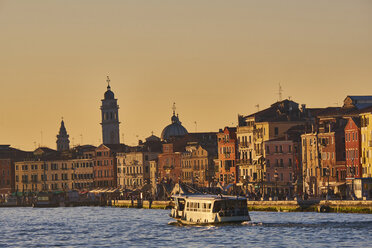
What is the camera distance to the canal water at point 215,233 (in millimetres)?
80625

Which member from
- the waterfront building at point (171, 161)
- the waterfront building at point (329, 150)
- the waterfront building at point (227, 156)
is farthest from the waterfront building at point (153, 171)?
the waterfront building at point (329, 150)

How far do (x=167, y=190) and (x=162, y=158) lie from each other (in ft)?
90.0

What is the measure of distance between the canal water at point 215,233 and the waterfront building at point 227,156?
1973 inches

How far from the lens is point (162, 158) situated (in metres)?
191

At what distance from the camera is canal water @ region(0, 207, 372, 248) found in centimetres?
8062

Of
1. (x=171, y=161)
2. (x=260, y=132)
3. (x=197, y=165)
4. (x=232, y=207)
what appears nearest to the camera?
(x=232, y=207)

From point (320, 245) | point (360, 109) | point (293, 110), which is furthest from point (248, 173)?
point (320, 245)

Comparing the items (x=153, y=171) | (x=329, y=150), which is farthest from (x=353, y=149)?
(x=153, y=171)

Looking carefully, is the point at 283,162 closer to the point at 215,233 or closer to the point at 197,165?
the point at 197,165

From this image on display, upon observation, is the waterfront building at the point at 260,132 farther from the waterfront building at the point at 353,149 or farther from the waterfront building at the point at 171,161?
the waterfront building at the point at 171,161

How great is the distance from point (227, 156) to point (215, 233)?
74.9 m

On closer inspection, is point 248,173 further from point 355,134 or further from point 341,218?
point 341,218

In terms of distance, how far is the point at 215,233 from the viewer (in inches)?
3479

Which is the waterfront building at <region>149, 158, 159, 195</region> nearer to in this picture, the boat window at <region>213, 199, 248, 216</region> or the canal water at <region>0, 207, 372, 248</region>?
the canal water at <region>0, 207, 372, 248</region>
